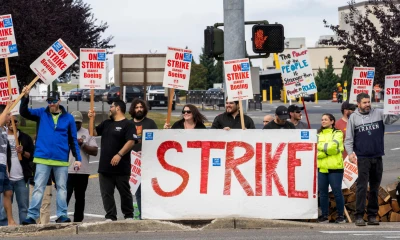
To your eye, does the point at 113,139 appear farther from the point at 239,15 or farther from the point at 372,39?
the point at 372,39

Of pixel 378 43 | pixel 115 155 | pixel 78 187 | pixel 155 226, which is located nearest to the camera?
pixel 155 226

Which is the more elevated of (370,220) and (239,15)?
(239,15)

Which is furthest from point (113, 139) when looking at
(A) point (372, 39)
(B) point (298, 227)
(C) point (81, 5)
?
(C) point (81, 5)

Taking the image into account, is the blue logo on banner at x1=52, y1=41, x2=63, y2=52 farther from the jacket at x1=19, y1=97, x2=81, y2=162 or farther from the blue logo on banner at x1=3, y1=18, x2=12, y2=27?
the jacket at x1=19, y1=97, x2=81, y2=162

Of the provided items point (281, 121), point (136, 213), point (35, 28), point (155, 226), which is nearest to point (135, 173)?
point (136, 213)

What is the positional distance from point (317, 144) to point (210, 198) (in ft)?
5.56

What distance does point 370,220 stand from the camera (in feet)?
46.5

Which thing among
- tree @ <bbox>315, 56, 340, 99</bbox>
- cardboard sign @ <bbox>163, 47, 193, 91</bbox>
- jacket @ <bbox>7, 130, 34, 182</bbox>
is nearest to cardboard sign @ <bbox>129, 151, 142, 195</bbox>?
cardboard sign @ <bbox>163, 47, 193, 91</bbox>

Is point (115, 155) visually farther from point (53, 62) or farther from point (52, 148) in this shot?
point (53, 62)

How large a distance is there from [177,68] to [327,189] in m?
2.70

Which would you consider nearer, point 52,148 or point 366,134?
point 52,148

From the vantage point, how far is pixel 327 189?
14742 millimetres

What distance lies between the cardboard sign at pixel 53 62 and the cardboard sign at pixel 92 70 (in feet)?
1.09

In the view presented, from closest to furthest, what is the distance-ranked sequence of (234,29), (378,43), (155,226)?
(155,226) < (234,29) < (378,43)
